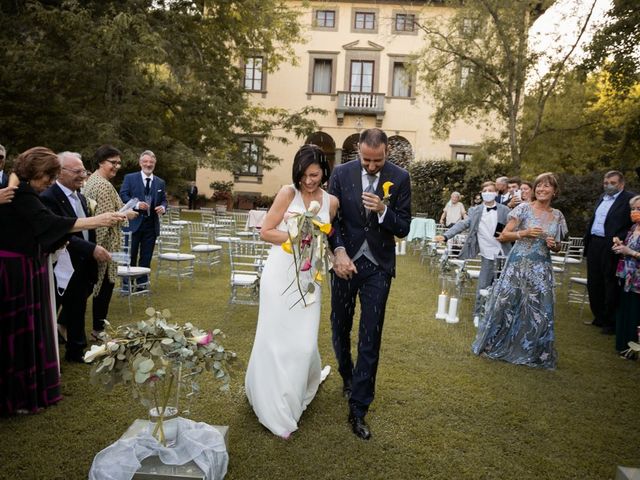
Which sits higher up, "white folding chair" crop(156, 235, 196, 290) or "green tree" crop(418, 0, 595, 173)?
"green tree" crop(418, 0, 595, 173)

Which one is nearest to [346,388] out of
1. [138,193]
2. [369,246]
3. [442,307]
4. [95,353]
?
[369,246]

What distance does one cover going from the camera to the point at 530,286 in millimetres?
5660

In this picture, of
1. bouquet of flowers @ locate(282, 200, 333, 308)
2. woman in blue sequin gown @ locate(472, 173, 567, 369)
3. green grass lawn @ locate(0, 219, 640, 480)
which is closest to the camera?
green grass lawn @ locate(0, 219, 640, 480)

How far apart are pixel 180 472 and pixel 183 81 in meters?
16.8

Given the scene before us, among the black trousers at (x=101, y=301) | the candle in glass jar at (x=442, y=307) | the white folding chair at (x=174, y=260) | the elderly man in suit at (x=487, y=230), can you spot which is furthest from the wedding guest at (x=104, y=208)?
the candle in glass jar at (x=442, y=307)

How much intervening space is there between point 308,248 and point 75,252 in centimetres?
245

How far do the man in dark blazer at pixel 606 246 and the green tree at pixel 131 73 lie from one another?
513 inches

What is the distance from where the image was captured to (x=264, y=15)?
19.1 metres

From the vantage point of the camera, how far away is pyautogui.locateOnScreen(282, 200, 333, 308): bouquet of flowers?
3537 mm

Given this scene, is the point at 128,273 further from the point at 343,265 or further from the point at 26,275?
the point at 343,265

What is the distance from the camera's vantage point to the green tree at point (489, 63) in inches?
679

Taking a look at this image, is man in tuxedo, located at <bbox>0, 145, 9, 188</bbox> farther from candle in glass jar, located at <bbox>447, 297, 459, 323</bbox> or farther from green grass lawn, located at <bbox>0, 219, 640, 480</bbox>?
candle in glass jar, located at <bbox>447, 297, 459, 323</bbox>

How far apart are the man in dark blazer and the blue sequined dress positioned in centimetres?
229

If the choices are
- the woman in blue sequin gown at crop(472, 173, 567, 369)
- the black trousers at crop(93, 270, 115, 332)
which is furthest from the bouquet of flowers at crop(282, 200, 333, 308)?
the woman in blue sequin gown at crop(472, 173, 567, 369)
